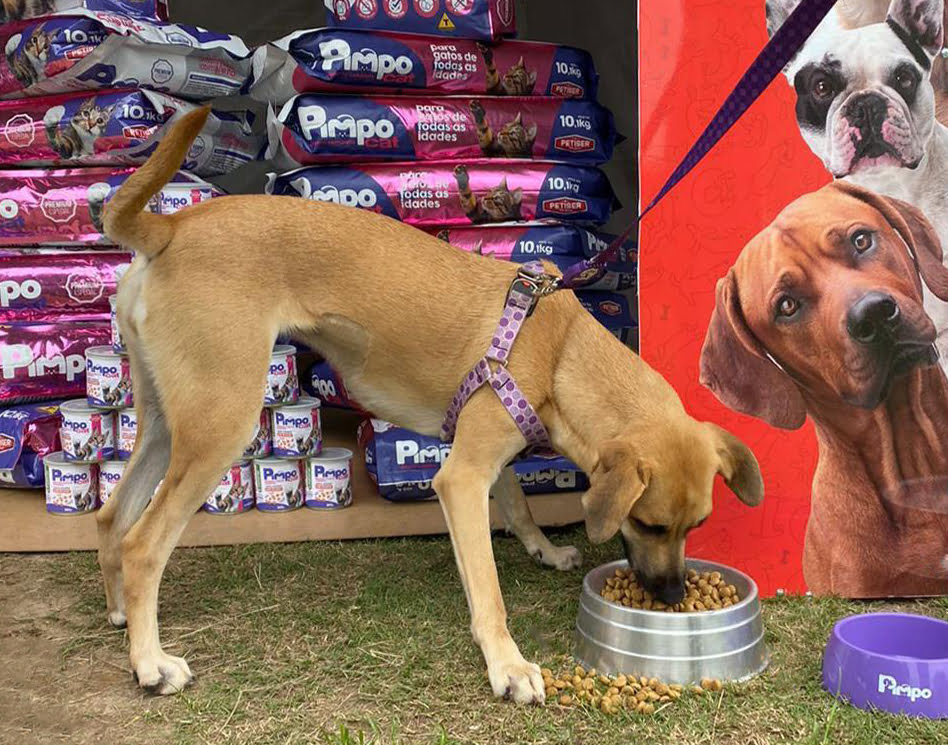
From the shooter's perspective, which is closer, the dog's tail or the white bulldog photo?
the dog's tail

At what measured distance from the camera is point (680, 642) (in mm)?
2443

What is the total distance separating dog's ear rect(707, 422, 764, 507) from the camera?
266 cm

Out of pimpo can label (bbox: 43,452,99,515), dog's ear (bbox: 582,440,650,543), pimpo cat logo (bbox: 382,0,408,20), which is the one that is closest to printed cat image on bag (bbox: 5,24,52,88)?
pimpo cat logo (bbox: 382,0,408,20)

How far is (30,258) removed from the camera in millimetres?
3947

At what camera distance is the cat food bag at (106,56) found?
3623mm

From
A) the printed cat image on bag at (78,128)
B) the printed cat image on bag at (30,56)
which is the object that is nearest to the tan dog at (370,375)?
the printed cat image on bag at (78,128)

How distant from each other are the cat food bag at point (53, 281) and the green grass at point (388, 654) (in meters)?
1.04

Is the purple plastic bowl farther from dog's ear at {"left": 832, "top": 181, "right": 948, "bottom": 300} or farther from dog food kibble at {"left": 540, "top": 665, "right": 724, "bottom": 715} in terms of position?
dog's ear at {"left": 832, "top": 181, "right": 948, "bottom": 300}

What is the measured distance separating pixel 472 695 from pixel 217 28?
13.5 feet

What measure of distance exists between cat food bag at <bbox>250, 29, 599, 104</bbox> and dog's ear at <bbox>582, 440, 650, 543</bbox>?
194 centimetres

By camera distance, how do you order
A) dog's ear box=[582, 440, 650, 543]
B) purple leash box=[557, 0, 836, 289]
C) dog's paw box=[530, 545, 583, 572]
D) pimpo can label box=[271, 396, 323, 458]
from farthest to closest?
1. pimpo can label box=[271, 396, 323, 458]
2. dog's paw box=[530, 545, 583, 572]
3. dog's ear box=[582, 440, 650, 543]
4. purple leash box=[557, 0, 836, 289]

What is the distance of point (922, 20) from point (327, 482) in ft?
8.26

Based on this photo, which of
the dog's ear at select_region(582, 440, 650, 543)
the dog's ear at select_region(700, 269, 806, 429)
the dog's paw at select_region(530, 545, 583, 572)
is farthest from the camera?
the dog's paw at select_region(530, 545, 583, 572)

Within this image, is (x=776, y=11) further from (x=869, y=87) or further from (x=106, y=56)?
(x=106, y=56)
